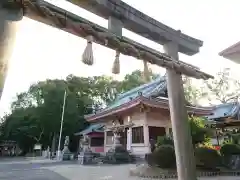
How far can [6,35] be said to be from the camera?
218cm

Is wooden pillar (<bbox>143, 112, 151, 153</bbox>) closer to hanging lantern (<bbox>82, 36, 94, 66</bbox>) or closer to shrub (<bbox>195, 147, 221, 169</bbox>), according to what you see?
shrub (<bbox>195, 147, 221, 169</bbox>)

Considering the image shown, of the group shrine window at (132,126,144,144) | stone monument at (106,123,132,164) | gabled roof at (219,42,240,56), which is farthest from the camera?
shrine window at (132,126,144,144)

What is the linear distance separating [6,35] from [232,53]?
5882 millimetres

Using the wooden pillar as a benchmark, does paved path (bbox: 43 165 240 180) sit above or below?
below

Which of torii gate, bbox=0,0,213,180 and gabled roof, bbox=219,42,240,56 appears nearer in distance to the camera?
torii gate, bbox=0,0,213,180

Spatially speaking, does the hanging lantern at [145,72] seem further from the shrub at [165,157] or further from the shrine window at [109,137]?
the shrine window at [109,137]

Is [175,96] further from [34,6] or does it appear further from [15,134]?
[15,134]

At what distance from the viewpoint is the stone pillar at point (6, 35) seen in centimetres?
214

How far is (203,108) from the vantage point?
1647 centimetres

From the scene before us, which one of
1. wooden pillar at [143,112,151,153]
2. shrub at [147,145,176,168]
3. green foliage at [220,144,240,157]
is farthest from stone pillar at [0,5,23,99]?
wooden pillar at [143,112,151,153]

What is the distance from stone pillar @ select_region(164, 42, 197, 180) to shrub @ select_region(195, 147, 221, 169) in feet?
17.8

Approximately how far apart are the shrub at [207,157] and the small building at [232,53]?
3793 millimetres

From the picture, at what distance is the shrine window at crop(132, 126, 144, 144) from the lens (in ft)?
51.9

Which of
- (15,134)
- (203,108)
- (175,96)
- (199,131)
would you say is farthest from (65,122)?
(175,96)
